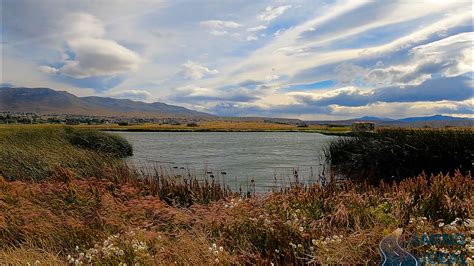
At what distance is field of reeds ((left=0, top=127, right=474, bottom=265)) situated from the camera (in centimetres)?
580

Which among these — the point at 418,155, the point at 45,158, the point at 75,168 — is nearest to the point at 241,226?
the point at 75,168

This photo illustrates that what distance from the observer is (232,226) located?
744 cm

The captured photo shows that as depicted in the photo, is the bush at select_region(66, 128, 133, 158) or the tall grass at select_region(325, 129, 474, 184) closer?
the tall grass at select_region(325, 129, 474, 184)

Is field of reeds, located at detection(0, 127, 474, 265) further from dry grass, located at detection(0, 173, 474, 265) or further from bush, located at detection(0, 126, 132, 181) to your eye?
bush, located at detection(0, 126, 132, 181)

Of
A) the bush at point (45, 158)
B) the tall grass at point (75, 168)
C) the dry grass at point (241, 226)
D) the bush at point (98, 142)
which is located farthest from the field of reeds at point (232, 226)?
the bush at point (98, 142)

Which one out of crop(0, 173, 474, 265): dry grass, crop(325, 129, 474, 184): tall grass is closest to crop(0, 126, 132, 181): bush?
crop(0, 173, 474, 265): dry grass

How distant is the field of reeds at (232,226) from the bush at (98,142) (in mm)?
23731

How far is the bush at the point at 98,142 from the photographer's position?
115 feet

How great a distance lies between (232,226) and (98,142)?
32483 millimetres

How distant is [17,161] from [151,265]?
17.5 m

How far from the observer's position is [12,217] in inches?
350

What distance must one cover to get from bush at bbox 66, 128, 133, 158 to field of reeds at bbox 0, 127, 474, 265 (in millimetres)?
23731

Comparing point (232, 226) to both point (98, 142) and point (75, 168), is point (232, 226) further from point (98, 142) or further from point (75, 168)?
point (98, 142)

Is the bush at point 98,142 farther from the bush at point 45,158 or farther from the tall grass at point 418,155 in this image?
the tall grass at point 418,155
